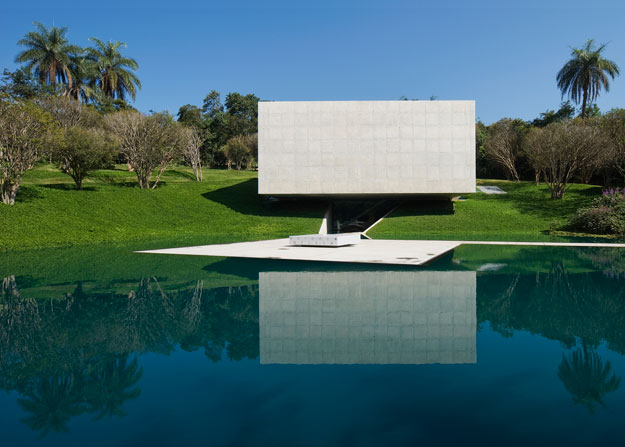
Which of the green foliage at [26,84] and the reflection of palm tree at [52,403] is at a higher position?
the green foliage at [26,84]

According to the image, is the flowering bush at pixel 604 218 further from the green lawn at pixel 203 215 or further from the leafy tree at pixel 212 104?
the leafy tree at pixel 212 104

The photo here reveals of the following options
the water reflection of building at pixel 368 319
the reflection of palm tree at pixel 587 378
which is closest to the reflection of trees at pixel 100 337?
the water reflection of building at pixel 368 319

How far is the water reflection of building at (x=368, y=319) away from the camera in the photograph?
16.5 ft

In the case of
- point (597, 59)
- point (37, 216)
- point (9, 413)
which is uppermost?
point (597, 59)

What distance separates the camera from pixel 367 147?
27.7 meters

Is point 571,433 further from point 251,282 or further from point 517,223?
point 517,223

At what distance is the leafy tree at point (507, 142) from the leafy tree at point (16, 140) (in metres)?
39.1

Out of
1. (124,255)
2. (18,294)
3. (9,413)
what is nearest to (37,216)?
(124,255)

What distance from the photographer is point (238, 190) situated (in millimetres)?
36062

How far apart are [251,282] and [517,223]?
22.9m

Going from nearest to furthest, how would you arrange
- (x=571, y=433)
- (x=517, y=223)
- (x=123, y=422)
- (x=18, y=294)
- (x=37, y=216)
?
(x=571, y=433)
(x=123, y=422)
(x=18, y=294)
(x=37, y=216)
(x=517, y=223)

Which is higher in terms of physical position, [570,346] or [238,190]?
[238,190]

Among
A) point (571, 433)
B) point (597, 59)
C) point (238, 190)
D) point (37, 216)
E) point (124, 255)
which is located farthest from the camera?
A: point (597, 59)

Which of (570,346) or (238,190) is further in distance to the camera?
(238,190)
